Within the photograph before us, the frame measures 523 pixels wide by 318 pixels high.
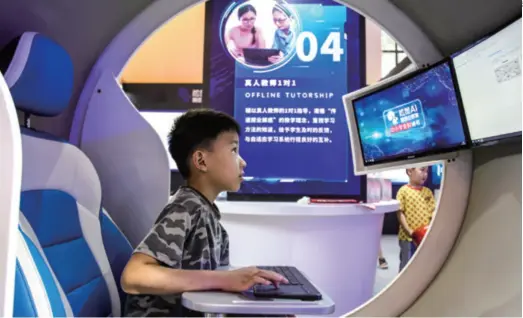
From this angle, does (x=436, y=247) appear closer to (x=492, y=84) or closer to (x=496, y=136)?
(x=496, y=136)

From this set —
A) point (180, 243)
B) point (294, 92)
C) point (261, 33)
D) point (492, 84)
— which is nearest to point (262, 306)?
point (180, 243)

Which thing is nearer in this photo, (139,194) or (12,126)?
(12,126)

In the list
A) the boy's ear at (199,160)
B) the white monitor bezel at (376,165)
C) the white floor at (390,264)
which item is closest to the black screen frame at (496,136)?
the white monitor bezel at (376,165)

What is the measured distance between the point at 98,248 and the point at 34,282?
0.49 meters

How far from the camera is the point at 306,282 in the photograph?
1.05m

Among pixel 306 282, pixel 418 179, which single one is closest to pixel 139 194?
pixel 306 282

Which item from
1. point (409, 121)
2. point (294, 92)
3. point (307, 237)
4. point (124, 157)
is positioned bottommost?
point (307, 237)

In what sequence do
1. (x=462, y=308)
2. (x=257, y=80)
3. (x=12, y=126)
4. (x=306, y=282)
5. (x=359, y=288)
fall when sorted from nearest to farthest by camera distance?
(x=12, y=126) < (x=306, y=282) < (x=462, y=308) < (x=359, y=288) < (x=257, y=80)

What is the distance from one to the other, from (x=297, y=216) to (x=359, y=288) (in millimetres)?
684

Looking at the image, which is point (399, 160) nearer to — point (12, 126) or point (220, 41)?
point (12, 126)

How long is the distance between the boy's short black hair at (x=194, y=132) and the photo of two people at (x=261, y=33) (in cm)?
188

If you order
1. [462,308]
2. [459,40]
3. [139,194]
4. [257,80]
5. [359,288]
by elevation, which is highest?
[257,80]

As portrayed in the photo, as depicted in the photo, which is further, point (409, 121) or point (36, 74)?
point (409, 121)

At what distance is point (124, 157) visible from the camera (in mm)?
1737
